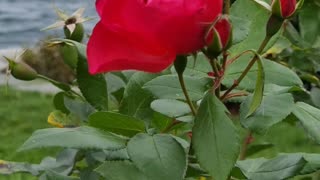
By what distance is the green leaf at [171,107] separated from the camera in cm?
92

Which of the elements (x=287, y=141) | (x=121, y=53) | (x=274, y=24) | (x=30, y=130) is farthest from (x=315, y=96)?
(x=30, y=130)

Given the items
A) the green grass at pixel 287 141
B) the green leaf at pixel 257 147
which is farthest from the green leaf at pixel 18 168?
the green grass at pixel 287 141

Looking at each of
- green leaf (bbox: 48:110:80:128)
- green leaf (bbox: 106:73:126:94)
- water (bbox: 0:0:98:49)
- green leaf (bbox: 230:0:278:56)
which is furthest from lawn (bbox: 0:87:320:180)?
green leaf (bbox: 230:0:278:56)

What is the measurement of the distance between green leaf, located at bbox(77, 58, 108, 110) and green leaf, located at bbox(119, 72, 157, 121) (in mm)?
32

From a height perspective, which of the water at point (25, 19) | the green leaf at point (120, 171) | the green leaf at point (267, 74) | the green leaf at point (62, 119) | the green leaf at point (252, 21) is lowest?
the water at point (25, 19)

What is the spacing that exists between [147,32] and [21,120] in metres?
4.57

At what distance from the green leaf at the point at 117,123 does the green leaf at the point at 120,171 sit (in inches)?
1.5

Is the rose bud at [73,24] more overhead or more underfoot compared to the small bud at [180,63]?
more underfoot

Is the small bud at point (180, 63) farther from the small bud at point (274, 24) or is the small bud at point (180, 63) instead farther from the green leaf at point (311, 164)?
the green leaf at point (311, 164)

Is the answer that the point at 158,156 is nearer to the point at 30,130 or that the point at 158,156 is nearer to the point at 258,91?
the point at 258,91

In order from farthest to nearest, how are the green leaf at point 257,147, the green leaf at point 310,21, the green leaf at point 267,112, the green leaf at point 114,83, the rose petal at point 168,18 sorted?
the green leaf at point 257,147 < the green leaf at point 310,21 < the green leaf at point 114,83 < the green leaf at point 267,112 < the rose petal at point 168,18

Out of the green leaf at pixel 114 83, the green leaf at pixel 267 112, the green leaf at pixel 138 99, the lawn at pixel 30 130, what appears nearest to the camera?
the green leaf at pixel 267 112

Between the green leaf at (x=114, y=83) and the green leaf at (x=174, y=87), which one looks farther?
the green leaf at (x=114, y=83)

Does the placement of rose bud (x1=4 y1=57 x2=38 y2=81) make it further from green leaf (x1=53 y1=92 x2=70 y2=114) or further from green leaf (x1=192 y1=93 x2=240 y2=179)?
green leaf (x1=192 y1=93 x2=240 y2=179)
